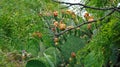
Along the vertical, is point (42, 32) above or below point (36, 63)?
above

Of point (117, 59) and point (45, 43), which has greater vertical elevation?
point (117, 59)

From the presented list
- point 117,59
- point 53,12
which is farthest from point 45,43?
point 117,59

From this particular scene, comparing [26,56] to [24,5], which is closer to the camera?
[24,5]

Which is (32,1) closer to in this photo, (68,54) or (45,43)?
(45,43)

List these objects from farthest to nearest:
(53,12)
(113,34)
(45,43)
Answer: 1. (45,43)
2. (53,12)
3. (113,34)

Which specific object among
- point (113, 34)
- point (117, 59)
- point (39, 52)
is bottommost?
point (39, 52)

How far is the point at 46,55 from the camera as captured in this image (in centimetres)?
509

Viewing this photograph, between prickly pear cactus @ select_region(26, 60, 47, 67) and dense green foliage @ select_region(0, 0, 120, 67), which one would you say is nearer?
dense green foliage @ select_region(0, 0, 120, 67)

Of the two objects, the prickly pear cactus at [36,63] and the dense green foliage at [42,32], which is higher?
the dense green foliage at [42,32]

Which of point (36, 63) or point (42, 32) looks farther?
point (42, 32)

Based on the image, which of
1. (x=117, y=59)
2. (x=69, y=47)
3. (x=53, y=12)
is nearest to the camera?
(x=117, y=59)

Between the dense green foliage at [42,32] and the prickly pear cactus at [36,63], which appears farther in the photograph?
the prickly pear cactus at [36,63]

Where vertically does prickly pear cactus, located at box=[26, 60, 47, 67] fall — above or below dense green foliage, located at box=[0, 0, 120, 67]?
below

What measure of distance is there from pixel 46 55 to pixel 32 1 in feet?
3.32
